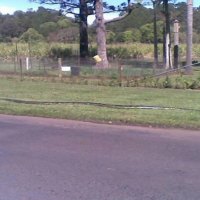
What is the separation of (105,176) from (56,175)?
25.0 inches

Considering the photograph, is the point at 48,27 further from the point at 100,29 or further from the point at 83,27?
the point at 100,29

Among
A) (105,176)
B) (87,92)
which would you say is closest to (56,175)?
(105,176)

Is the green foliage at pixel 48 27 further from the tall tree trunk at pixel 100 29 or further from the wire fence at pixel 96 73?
the wire fence at pixel 96 73

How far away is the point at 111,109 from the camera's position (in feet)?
45.2

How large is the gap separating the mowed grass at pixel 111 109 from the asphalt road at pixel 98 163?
0.89 m

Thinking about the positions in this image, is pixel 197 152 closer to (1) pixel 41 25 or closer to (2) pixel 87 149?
(2) pixel 87 149

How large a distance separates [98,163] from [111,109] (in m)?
6.18

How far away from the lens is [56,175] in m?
6.94

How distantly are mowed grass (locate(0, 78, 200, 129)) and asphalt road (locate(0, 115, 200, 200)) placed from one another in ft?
2.93

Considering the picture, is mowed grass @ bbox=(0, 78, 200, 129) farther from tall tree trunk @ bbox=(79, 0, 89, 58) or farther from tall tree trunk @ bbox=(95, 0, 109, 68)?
tall tree trunk @ bbox=(79, 0, 89, 58)

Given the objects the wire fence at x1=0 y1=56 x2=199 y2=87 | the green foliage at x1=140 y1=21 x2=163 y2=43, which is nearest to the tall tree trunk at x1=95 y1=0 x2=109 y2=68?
the wire fence at x1=0 y1=56 x2=199 y2=87

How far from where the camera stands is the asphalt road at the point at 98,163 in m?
6.15

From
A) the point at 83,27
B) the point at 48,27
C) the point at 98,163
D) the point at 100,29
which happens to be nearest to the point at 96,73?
the point at 100,29

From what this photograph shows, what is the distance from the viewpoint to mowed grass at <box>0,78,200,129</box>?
12031 mm
